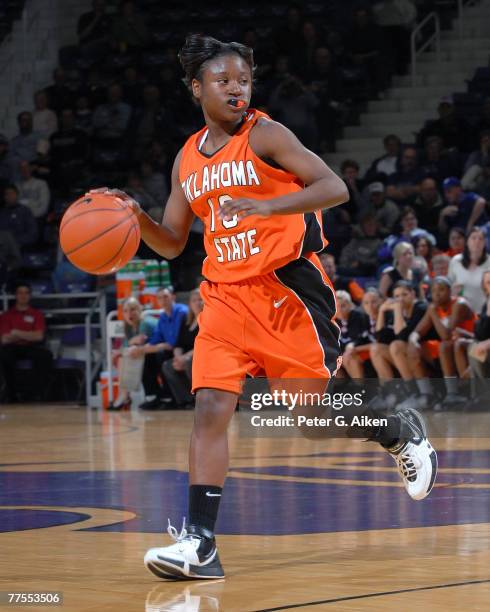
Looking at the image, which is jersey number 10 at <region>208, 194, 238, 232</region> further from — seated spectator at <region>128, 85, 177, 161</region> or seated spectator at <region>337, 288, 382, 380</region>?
seated spectator at <region>128, 85, 177, 161</region>

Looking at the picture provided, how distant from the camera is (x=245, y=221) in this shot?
15.0ft

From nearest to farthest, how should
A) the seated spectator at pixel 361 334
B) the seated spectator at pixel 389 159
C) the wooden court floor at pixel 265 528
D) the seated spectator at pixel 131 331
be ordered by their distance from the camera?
1. the wooden court floor at pixel 265 528
2. the seated spectator at pixel 361 334
3. the seated spectator at pixel 131 331
4. the seated spectator at pixel 389 159

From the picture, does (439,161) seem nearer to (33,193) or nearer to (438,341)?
(438,341)

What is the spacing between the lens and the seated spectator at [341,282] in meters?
12.7

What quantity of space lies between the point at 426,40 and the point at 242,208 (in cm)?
1458

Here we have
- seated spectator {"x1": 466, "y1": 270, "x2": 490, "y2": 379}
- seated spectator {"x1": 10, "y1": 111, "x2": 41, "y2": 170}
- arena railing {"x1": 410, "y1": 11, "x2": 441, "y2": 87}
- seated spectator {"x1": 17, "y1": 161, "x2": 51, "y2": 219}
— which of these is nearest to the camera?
seated spectator {"x1": 466, "y1": 270, "x2": 490, "y2": 379}

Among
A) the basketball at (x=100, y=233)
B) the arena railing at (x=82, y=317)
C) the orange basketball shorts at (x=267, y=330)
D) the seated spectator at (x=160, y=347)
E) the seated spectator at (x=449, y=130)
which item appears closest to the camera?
the orange basketball shorts at (x=267, y=330)

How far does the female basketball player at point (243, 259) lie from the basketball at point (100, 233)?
25cm

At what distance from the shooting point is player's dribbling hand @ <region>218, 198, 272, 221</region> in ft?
13.6

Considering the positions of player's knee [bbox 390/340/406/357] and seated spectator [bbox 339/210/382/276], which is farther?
seated spectator [bbox 339/210/382/276]

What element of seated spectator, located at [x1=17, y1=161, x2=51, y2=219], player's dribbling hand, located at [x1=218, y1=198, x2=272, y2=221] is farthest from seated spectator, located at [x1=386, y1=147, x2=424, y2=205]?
player's dribbling hand, located at [x1=218, y1=198, x2=272, y2=221]

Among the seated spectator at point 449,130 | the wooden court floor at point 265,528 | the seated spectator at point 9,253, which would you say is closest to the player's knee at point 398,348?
the wooden court floor at point 265,528

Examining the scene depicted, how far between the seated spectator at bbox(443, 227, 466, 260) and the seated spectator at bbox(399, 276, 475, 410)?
871mm

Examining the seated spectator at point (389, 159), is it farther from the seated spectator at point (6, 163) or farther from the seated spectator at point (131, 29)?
the seated spectator at point (6, 163)
